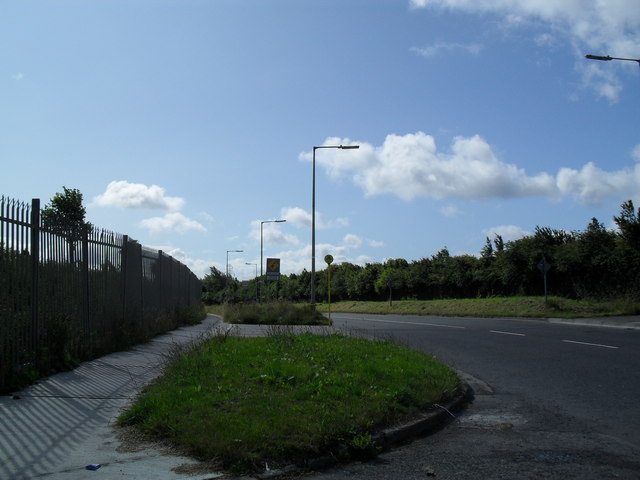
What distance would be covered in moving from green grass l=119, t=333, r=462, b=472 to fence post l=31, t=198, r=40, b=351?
2.03 m

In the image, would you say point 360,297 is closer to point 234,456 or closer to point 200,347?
point 200,347

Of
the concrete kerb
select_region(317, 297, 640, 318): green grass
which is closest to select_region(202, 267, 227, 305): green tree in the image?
select_region(317, 297, 640, 318): green grass

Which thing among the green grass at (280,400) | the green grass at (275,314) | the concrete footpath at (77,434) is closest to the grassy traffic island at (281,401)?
the green grass at (280,400)

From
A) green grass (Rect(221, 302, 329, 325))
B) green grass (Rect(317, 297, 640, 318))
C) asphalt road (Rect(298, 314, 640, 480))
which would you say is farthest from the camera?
green grass (Rect(317, 297, 640, 318))

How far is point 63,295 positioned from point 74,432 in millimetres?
4318

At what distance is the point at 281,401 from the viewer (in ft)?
22.4

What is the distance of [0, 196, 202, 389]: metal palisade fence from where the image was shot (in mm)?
8156

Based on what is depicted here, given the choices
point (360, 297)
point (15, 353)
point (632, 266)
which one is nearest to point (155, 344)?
point (15, 353)

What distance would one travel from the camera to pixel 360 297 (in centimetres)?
6500

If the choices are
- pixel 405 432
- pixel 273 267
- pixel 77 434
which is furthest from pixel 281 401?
pixel 273 267

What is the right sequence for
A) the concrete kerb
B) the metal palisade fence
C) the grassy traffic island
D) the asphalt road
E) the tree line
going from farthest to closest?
1. the tree line
2. the metal palisade fence
3. the grassy traffic island
4. the asphalt road
5. the concrete kerb

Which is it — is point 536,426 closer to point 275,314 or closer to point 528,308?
point 275,314

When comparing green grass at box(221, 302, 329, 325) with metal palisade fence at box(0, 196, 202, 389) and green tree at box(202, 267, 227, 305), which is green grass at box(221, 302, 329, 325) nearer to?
metal palisade fence at box(0, 196, 202, 389)

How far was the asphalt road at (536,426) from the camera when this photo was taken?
17.8 ft
